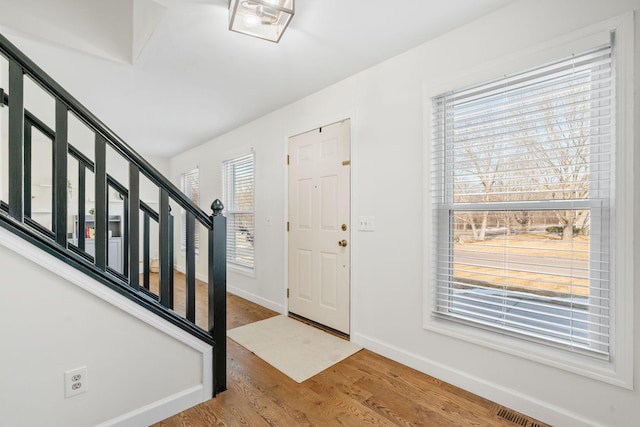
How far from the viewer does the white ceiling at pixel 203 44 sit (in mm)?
1895

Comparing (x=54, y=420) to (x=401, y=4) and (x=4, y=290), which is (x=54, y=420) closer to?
(x=4, y=290)

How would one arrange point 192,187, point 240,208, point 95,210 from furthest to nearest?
point 192,187 → point 240,208 → point 95,210

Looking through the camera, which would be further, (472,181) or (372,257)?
(372,257)

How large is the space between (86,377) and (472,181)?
244 cm

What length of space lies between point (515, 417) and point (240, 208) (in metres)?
3.70

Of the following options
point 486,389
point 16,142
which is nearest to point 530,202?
point 486,389

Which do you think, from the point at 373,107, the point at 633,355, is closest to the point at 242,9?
the point at 373,107

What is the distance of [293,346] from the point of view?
2.64 meters

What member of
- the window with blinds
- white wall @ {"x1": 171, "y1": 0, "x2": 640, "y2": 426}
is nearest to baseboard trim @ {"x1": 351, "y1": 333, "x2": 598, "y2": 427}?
white wall @ {"x1": 171, "y1": 0, "x2": 640, "y2": 426}

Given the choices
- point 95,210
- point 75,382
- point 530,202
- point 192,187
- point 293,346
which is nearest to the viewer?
point 75,382

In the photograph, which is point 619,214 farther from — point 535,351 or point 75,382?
point 75,382

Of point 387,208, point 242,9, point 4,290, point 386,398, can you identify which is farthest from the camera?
point 387,208

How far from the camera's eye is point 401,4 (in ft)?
5.95

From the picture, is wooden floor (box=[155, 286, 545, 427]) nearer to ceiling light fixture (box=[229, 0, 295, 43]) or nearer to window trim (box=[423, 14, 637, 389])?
window trim (box=[423, 14, 637, 389])
